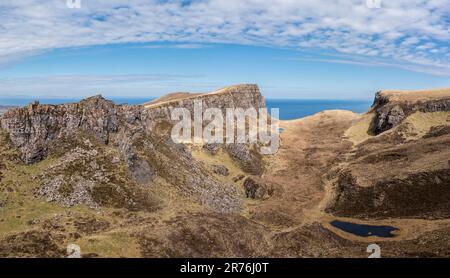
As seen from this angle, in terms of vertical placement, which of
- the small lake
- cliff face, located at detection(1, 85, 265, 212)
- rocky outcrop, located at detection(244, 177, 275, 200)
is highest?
cliff face, located at detection(1, 85, 265, 212)

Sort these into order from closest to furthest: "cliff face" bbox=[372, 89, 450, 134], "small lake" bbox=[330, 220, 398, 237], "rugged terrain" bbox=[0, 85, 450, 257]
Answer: "rugged terrain" bbox=[0, 85, 450, 257]
"small lake" bbox=[330, 220, 398, 237]
"cliff face" bbox=[372, 89, 450, 134]

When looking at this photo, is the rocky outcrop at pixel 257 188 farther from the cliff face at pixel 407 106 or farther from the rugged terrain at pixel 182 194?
the cliff face at pixel 407 106

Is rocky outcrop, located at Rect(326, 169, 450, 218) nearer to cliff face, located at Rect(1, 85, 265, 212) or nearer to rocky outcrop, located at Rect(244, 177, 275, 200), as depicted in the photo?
rocky outcrop, located at Rect(244, 177, 275, 200)

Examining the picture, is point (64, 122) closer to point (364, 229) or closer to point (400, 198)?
point (364, 229)

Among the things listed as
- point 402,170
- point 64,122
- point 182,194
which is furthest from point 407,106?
point 64,122

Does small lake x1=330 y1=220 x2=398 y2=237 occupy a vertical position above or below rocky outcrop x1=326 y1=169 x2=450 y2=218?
below

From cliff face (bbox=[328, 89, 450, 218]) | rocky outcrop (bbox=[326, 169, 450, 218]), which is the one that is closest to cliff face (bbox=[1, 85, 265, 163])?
rocky outcrop (bbox=[326, 169, 450, 218])

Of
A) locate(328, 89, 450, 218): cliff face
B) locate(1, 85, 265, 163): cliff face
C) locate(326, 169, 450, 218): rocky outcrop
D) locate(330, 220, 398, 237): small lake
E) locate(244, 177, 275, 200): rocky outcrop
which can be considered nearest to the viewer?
locate(330, 220, 398, 237): small lake

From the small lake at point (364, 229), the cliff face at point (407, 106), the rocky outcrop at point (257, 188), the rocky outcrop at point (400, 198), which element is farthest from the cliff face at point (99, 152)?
the cliff face at point (407, 106)

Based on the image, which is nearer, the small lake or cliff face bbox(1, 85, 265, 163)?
the small lake
